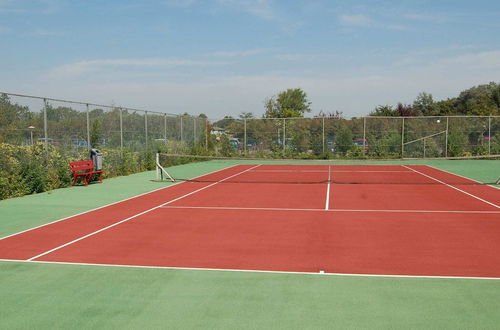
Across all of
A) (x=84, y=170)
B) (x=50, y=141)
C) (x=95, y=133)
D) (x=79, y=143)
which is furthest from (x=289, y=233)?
(x=95, y=133)

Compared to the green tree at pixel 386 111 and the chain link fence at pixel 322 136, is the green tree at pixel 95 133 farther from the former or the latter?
the green tree at pixel 386 111

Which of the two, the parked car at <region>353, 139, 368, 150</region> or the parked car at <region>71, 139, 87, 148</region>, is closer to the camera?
the parked car at <region>71, 139, 87, 148</region>

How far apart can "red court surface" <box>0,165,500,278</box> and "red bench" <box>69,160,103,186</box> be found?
11.8 feet

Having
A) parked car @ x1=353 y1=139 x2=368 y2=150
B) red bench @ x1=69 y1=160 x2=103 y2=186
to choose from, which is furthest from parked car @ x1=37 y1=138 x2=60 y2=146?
parked car @ x1=353 y1=139 x2=368 y2=150

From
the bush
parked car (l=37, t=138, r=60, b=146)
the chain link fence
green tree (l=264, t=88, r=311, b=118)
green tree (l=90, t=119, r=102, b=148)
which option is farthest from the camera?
green tree (l=264, t=88, r=311, b=118)

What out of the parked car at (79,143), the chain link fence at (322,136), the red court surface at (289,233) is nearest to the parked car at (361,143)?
the chain link fence at (322,136)

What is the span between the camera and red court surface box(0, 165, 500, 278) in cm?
673

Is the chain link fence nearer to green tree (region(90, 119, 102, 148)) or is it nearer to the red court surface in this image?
green tree (region(90, 119, 102, 148))

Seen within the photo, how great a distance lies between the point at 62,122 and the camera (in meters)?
16.1

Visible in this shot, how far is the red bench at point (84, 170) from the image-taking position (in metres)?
15.9

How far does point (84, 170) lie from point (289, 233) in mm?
10626

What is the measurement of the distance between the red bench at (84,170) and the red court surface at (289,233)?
3611 millimetres

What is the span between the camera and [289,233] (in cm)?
860

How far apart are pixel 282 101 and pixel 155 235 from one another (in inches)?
2565
